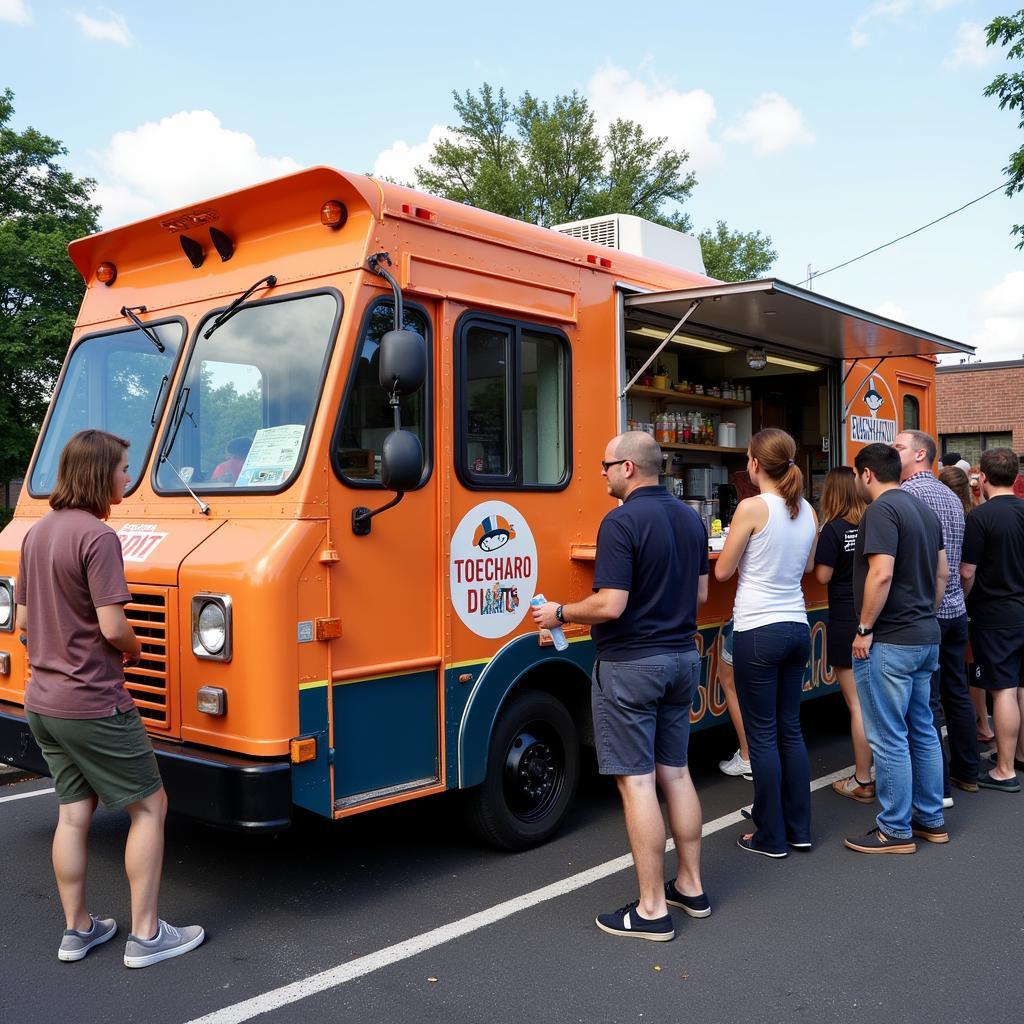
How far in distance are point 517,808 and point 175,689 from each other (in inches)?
70.1

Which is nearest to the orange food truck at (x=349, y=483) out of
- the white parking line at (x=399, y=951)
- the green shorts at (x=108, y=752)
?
the green shorts at (x=108, y=752)

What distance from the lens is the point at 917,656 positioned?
487 centimetres

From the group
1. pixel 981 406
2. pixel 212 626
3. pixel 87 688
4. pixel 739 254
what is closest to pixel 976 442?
pixel 981 406

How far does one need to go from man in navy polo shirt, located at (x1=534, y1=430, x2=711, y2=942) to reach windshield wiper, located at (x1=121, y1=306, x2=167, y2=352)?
220 centimetres

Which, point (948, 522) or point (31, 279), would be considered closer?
point (948, 522)

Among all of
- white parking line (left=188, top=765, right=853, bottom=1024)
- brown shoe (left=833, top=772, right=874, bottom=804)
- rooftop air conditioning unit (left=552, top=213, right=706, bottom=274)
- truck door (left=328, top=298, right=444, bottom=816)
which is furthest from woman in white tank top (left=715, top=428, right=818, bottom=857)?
rooftop air conditioning unit (left=552, top=213, right=706, bottom=274)

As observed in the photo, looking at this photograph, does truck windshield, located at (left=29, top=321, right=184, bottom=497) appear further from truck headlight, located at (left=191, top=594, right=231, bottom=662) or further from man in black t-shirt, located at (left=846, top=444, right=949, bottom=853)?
man in black t-shirt, located at (left=846, top=444, right=949, bottom=853)

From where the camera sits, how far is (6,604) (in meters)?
4.58

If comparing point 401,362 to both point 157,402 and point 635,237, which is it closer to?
point 157,402

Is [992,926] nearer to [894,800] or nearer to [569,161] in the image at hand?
[894,800]

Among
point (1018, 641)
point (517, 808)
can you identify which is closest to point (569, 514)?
point (517, 808)

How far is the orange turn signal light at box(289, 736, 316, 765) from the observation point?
3746 millimetres

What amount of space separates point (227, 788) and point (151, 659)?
0.72 m

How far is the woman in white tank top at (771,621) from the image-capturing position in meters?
4.69
